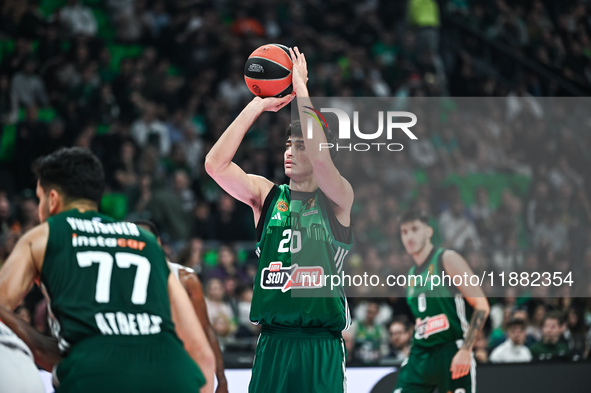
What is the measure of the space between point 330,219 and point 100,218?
1738 mm

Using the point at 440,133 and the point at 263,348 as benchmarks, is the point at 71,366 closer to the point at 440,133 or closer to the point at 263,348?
the point at 263,348

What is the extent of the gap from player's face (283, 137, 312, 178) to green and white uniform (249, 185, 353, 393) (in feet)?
0.54

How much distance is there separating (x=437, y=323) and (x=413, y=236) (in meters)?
0.79

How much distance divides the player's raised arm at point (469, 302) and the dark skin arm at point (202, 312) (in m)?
2.27

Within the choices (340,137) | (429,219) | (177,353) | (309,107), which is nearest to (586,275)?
(429,219)

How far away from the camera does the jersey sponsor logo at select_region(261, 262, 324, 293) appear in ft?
15.4

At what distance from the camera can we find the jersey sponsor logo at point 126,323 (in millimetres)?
3377

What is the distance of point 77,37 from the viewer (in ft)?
41.1

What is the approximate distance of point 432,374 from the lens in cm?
677

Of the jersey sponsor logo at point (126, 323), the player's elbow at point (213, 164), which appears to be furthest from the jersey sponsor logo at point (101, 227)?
the player's elbow at point (213, 164)

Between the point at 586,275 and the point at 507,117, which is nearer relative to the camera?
the point at 586,275

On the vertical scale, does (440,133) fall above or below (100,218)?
above

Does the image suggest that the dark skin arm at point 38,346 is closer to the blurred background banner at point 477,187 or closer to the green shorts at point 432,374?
the blurred background banner at point 477,187

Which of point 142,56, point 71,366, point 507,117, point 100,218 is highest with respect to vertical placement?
point 142,56
